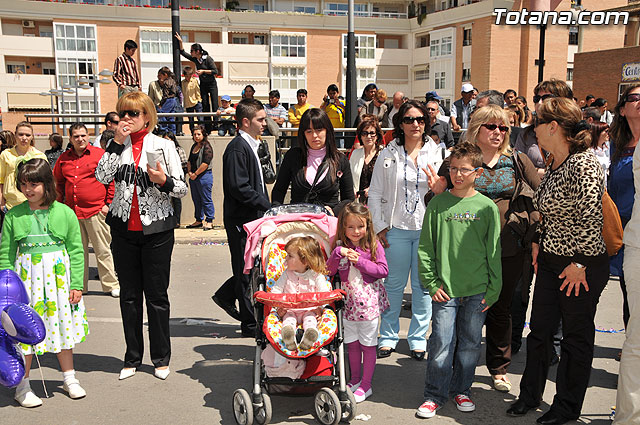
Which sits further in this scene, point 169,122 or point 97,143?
point 169,122

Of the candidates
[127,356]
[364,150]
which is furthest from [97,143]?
[127,356]

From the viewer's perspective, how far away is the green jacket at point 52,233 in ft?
15.5

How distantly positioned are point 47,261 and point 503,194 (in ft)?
11.7

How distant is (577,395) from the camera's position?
4.18 meters

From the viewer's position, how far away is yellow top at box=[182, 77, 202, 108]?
15.5 meters

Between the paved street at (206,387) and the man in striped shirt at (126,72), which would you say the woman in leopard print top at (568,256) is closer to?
the paved street at (206,387)

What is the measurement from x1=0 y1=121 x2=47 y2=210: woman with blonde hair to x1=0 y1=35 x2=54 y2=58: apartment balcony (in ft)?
175

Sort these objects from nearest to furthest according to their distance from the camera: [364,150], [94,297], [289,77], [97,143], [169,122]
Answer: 1. [364,150]
2. [94,297]
3. [97,143]
4. [169,122]
5. [289,77]

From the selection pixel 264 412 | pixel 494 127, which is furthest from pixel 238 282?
pixel 494 127

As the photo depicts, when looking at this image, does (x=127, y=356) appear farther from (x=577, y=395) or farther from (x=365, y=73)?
(x=365, y=73)

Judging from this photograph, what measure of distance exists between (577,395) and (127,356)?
11.6 feet

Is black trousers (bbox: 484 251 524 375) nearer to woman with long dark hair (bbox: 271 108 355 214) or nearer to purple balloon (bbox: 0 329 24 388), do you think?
woman with long dark hair (bbox: 271 108 355 214)

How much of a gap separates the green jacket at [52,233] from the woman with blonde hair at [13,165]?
11.9 ft

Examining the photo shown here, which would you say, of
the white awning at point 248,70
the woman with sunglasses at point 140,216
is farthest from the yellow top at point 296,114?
the white awning at point 248,70
